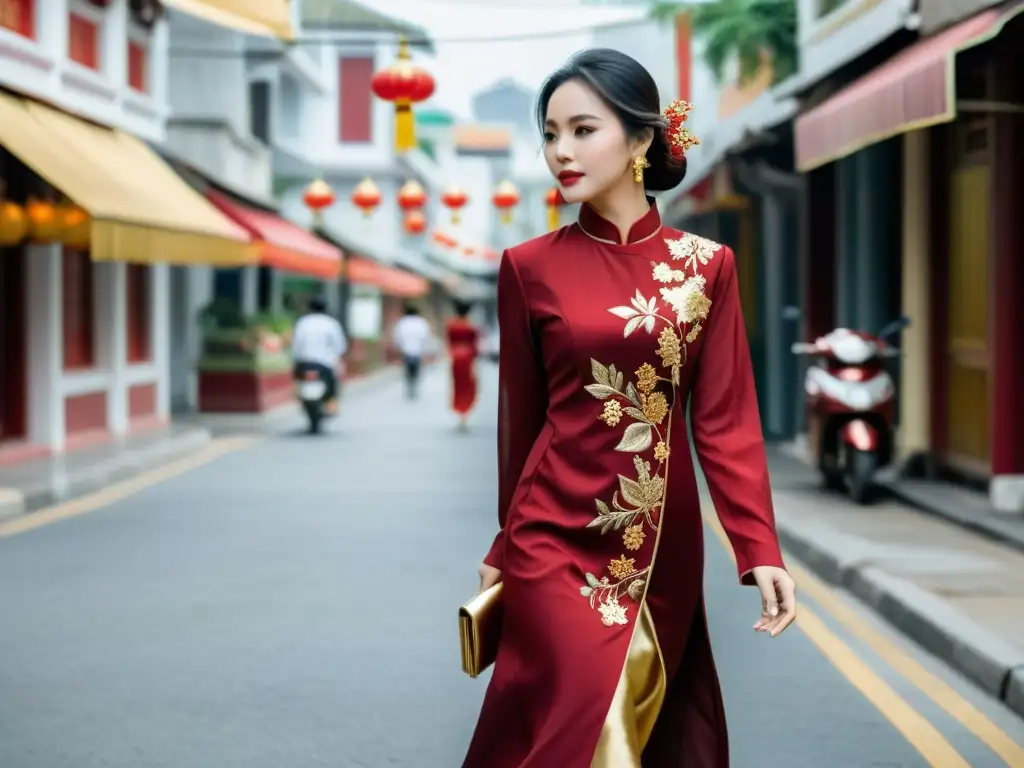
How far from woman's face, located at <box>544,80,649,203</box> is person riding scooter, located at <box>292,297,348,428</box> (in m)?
18.4

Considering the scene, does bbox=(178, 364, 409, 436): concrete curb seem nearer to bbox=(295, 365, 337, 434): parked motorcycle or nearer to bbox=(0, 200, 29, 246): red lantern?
bbox=(295, 365, 337, 434): parked motorcycle

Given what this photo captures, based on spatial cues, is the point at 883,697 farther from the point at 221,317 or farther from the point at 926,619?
the point at 221,317

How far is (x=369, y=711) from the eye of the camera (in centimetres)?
625

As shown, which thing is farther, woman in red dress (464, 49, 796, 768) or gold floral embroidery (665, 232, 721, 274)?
gold floral embroidery (665, 232, 721, 274)

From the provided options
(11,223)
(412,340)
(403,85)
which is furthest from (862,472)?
(412,340)

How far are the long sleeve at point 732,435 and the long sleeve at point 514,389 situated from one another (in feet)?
1.11

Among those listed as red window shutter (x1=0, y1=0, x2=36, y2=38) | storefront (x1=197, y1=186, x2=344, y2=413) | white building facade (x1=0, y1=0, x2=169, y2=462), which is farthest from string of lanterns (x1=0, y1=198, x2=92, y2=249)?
storefront (x1=197, y1=186, x2=344, y2=413)

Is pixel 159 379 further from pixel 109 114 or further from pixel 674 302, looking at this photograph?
pixel 674 302

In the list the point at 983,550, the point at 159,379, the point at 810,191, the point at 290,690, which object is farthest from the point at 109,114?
the point at 290,690

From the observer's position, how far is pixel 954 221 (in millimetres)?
13734

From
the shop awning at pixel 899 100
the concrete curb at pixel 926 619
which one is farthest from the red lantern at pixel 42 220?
the concrete curb at pixel 926 619

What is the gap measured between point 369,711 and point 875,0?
10426 mm

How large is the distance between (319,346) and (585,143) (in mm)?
18708

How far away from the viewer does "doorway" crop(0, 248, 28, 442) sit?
17.3m
